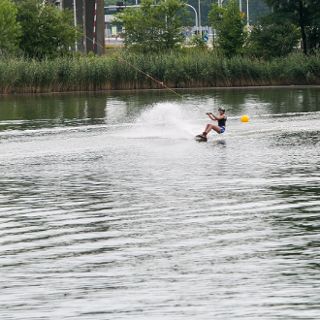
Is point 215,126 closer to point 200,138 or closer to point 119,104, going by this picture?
point 200,138

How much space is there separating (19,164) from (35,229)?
1291 centimetres

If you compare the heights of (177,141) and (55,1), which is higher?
(55,1)

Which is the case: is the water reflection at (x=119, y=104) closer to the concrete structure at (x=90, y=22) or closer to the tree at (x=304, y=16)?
the tree at (x=304, y=16)

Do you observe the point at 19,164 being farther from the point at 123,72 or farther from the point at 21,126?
the point at 123,72

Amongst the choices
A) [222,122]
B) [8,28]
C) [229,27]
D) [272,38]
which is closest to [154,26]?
[229,27]

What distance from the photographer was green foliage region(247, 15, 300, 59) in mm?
82688

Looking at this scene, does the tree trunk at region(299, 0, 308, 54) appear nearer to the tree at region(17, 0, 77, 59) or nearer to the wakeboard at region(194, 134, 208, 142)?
the tree at region(17, 0, 77, 59)

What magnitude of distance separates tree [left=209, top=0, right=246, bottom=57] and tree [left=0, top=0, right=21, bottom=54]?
14.3 m

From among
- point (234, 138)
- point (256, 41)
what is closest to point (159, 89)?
point (256, 41)

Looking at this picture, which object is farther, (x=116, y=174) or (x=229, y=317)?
(x=116, y=174)

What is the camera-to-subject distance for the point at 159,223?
2383 cm

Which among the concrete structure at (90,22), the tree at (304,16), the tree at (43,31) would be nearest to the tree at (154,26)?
the tree at (43,31)

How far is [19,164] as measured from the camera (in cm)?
3594

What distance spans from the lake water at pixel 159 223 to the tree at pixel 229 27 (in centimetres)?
3779
